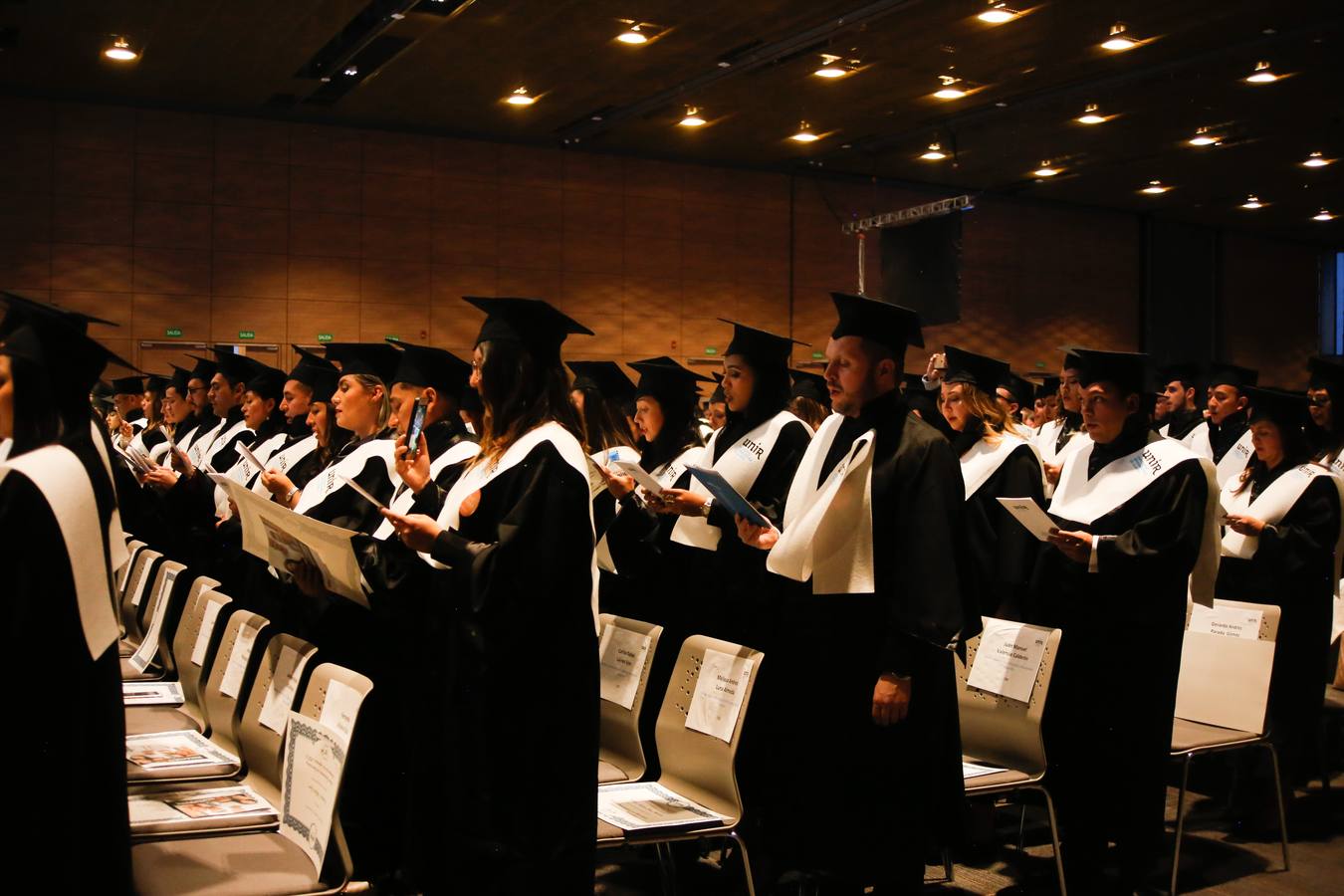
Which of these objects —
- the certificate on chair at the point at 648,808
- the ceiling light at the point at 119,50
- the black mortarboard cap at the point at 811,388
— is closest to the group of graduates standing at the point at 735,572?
the certificate on chair at the point at 648,808

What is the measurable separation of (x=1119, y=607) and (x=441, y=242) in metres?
12.4

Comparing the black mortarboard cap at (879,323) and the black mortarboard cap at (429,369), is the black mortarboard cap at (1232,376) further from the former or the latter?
the black mortarboard cap at (429,369)

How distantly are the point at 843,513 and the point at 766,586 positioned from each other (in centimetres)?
123

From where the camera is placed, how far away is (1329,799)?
5812mm

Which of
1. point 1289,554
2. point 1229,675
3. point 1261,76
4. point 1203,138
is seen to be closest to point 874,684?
point 1229,675

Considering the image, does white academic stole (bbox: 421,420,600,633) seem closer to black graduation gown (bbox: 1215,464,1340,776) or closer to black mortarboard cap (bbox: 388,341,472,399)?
black mortarboard cap (bbox: 388,341,472,399)

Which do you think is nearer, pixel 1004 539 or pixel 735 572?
pixel 735 572

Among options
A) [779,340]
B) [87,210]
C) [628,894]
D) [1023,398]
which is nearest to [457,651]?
[628,894]

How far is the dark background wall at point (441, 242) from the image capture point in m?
13.7

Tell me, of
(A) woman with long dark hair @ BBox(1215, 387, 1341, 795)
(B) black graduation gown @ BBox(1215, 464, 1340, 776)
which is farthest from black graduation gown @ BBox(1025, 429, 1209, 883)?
(B) black graduation gown @ BBox(1215, 464, 1340, 776)

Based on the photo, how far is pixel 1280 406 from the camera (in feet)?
19.0

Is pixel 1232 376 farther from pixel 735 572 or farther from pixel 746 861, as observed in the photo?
pixel 746 861

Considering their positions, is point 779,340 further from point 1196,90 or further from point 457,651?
point 1196,90

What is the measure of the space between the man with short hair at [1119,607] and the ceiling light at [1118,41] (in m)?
7.97
